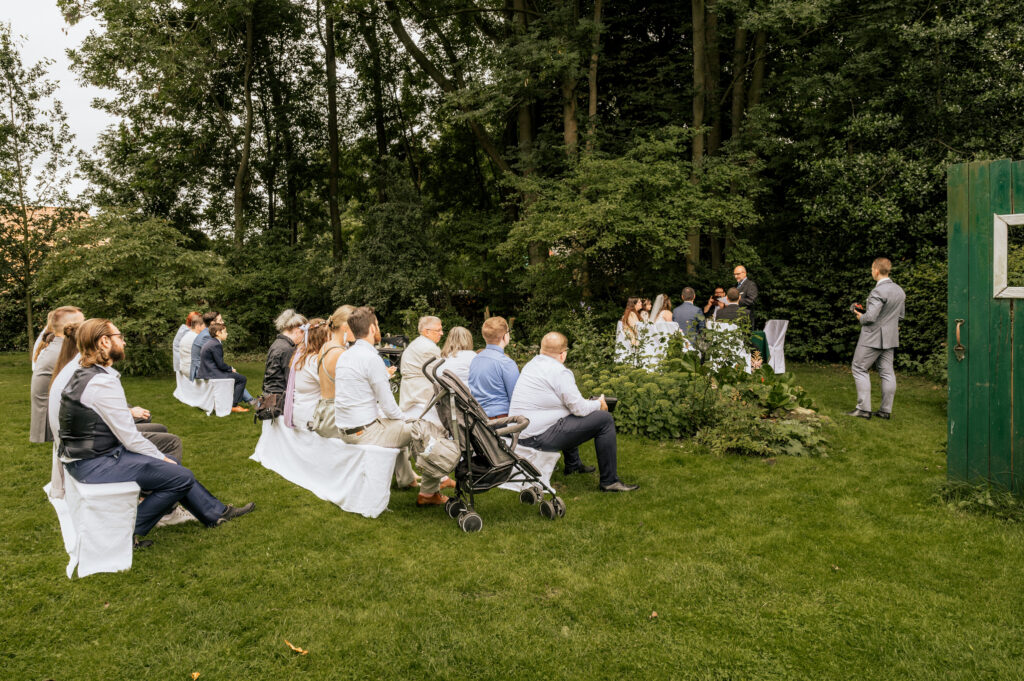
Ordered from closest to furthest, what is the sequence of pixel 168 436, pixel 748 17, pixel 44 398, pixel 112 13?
pixel 168 436, pixel 44 398, pixel 748 17, pixel 112 13

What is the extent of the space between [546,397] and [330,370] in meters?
1.98

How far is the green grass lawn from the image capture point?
3199 millimetres

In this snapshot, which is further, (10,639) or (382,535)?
(382,535)

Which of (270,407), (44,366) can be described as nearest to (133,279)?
(44,366)

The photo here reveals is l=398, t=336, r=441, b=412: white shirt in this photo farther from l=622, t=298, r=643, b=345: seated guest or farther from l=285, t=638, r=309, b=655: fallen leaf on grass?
l=622, t=298, r=643, b=345: seated guest

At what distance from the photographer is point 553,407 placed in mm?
5441

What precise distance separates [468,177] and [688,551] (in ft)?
70.9

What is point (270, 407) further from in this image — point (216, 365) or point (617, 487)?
point (617, 487)

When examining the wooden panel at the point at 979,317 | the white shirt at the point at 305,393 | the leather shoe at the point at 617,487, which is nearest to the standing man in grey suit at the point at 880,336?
the wooden panel at the point at 979,317

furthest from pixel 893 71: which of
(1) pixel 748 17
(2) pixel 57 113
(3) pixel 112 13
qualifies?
(2) pixel 57 113

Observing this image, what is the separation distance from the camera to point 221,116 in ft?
78.7

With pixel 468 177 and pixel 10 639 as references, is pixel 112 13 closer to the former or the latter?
pixel 468 177

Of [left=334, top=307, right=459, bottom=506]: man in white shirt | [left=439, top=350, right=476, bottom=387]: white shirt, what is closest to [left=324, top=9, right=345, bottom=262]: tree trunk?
[left=439, top=350, right=476, bottom=387]: white shirt

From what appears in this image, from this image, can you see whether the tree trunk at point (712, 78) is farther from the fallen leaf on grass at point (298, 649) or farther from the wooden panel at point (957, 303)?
the fallen leaf on grass at point (298, 649)
